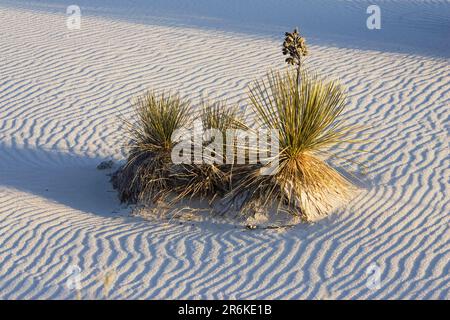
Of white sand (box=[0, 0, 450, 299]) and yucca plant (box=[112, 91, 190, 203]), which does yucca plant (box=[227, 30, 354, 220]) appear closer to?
white sand (box=[0, 0, 450, 299])

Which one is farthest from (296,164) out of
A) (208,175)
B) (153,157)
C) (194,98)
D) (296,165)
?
(194,98)

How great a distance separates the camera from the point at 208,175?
9.25 metres

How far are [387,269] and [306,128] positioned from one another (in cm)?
173

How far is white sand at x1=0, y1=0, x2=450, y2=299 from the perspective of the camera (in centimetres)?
790

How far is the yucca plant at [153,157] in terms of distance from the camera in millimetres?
9383

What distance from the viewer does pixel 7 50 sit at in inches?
580

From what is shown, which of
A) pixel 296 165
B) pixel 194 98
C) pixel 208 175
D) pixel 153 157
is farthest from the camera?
pixel 194 98

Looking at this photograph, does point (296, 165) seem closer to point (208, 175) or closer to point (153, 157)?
point (208, 175)

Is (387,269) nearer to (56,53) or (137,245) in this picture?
(137,245)

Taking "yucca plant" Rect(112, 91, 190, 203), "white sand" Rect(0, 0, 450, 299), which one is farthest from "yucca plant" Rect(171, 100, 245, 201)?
"white sand" Rect(0, 0, 450, 299)

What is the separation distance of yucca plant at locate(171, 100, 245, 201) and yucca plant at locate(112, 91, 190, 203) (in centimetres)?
15

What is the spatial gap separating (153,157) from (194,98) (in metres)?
3.21
